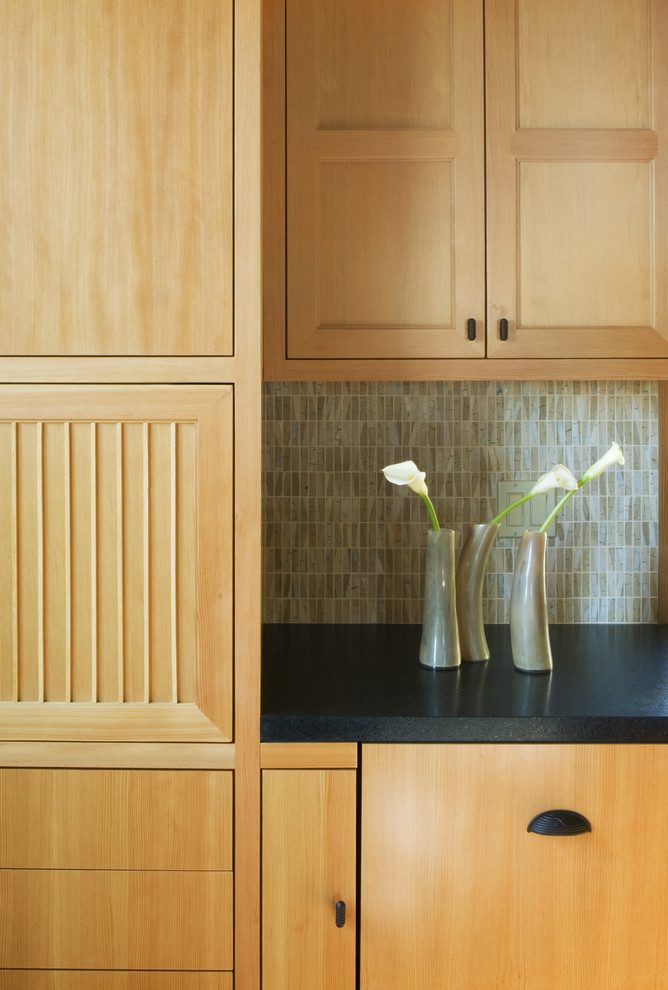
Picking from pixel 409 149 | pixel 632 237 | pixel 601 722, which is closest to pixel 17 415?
pixel 409 149

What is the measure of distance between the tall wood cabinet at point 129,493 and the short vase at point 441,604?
0.39m

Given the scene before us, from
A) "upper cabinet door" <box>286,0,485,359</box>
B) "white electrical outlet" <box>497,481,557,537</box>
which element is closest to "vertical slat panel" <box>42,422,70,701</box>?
"upper cabinet door" <box>286,0,485,359</box>

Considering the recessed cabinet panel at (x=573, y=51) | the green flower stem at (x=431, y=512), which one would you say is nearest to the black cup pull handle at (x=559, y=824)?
the green flower stem at (x=431, y=512)

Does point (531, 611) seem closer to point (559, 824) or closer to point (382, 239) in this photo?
point (559, 824)

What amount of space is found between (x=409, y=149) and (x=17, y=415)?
84 cm

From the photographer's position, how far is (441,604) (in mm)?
1408

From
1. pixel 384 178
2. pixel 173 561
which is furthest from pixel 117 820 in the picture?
pixel 384 178

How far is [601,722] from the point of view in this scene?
3.76ft

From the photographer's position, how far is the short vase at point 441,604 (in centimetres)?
140

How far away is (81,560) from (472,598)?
2.32 feet

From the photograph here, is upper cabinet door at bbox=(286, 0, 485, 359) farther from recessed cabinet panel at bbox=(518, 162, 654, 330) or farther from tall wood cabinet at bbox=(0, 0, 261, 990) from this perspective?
tall wood cabinet at bbox=(0, 0, 261, 990)

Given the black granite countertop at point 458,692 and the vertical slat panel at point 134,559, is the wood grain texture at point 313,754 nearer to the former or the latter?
the black granite countertop at point 458,692

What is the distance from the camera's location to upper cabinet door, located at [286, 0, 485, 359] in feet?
4.74

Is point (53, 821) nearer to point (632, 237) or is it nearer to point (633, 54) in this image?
point (632, 237)
